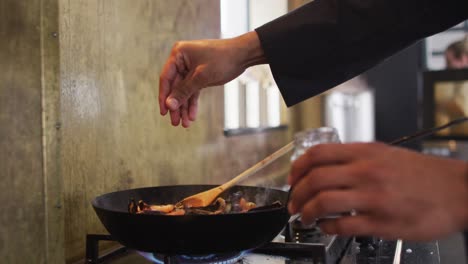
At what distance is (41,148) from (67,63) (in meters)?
0.21

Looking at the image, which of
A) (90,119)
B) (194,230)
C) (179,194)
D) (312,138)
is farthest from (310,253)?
(312,138)

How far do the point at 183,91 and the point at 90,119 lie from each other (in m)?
0.25

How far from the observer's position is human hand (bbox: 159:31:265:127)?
117cm

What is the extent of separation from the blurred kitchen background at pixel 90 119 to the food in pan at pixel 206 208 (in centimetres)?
18

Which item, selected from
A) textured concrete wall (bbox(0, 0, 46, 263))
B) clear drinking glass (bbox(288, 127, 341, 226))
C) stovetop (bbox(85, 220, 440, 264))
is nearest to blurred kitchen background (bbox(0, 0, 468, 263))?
textured concrete wall (bbox(0, 0, 46, 263))

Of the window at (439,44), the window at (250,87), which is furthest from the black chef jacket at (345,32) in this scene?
the window at (439,44)

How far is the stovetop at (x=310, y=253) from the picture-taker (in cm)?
102

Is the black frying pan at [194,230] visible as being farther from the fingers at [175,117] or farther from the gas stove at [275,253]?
Answer: the fingers at [175,117]

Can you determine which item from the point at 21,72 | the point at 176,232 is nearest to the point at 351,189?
the point at 176,232

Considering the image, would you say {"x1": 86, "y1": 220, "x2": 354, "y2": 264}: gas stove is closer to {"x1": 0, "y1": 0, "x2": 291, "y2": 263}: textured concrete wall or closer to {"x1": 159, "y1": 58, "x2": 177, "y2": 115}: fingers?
{"x1": 0, "y1": 0, "x2": 291, "y2": 263}: textured concrete wall

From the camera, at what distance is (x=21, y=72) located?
103cm

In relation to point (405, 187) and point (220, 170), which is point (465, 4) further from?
point (220, 170)

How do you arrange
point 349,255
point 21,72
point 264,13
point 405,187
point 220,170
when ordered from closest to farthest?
1. point 405,187
2. point 21,72
3. point 349,255
4. point 220,170
5. point 264,13

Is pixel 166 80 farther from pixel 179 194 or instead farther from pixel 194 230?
pixel 194 230
